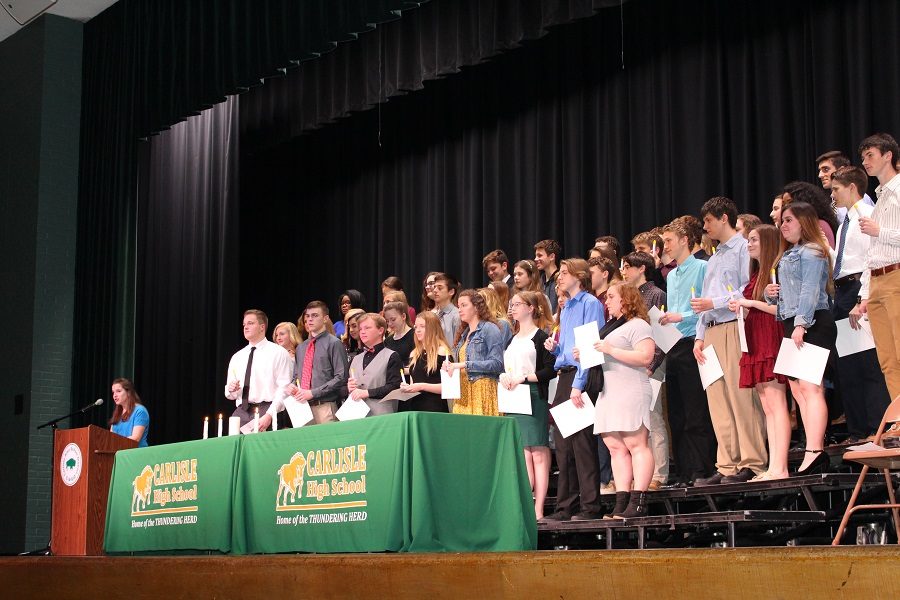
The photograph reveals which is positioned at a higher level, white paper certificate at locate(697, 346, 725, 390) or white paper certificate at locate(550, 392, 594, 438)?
white paper certificate at locate(697, 346, 725, 390)

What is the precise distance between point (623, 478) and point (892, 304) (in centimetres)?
164

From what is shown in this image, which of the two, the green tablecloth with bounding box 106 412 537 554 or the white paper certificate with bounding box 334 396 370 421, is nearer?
the green tablecloth with bounding box 106 412 537 554

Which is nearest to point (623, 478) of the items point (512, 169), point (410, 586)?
point (410, 586)

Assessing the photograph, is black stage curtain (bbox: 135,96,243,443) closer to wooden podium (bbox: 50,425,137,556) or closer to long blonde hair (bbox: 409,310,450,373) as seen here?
wooden podium (bbox: 50,425,137,556)

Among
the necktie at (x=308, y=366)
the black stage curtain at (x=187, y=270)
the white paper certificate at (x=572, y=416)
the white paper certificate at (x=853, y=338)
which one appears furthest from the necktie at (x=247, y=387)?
the white paper certificate at (x=853, y=338)

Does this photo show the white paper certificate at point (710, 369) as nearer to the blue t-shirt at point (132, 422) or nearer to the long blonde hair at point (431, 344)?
the long blonde hair at point (431, 344)

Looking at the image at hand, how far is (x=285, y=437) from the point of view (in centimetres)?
482

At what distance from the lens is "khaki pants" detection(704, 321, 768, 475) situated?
5.39 metres

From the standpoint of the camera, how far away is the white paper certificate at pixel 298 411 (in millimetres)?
7266

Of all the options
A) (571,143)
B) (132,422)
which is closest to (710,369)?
(571,143)

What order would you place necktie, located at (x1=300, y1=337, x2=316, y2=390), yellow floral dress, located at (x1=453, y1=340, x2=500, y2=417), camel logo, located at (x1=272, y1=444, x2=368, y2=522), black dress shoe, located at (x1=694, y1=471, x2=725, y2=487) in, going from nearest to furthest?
camel logo, located at (x1=272, y1=444, x2=368, y2=522)
black dress shoe, located at (x1=694, y1=471, x2=725, y2=487)
yellow floral dress, located at (x1=453, y1=340, x2=500, y2=417)
necktie, located at (x1=300, y1=337, x2=316, y2=390)

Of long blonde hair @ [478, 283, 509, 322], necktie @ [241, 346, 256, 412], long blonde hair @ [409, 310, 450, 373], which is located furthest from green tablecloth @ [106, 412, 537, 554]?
necktie @ [241, 346, 256, 412]

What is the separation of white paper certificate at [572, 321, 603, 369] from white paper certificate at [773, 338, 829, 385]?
90cm

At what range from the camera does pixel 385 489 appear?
4266 mm
